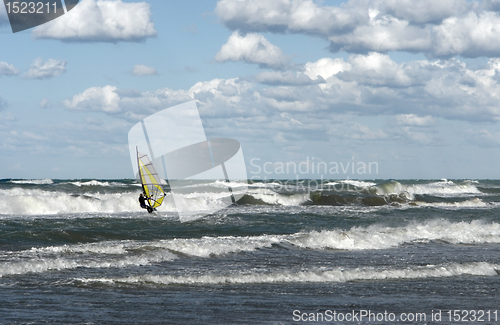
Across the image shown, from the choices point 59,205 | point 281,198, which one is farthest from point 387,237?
point 281,198

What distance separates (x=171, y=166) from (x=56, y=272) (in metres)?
4.67

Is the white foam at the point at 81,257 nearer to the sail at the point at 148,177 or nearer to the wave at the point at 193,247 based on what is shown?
the wave at the point at 193,247

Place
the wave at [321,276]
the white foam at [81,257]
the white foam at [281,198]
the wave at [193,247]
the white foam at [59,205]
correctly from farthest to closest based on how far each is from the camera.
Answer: the white foam at [281,198] < the white foam at [59,205] < the wave at [193,247] < the white foam at [81,257] < the wave at [321,276]

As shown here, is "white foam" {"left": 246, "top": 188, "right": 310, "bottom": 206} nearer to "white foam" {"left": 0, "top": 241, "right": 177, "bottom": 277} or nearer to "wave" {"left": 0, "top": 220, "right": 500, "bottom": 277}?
"wave" {"left": 0, "top": 220, "right": 500, "bottom": 277}

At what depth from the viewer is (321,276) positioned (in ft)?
39.4

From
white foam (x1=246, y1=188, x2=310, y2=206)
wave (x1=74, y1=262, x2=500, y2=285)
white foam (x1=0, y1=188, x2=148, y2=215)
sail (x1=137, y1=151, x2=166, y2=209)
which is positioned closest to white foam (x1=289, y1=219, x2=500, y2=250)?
wave (x1=74, y1=262, x2=500, y2=285)

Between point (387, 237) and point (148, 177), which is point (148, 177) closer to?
point (148, 177)

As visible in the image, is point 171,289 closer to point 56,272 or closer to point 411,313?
point 56,272

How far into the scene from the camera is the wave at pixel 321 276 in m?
11.2

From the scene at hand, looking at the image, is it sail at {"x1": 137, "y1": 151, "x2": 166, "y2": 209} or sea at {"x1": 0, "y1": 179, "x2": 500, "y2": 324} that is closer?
sea at {"x1": 0, "y1": 179, "x2": 500, "y2": 324}

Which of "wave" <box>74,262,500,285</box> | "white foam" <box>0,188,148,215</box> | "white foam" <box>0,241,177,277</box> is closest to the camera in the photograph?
"wave" <box>74,262,500,285</box>

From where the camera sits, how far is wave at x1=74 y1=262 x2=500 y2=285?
11.2 m

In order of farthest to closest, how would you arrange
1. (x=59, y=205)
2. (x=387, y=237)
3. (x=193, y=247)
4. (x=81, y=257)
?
(x=59, y=205) < (x=387, y=237) < (x=193, y=247) < (x=81, y=257)

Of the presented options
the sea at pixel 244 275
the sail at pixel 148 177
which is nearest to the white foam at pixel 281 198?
the sea at pixel 244 275
